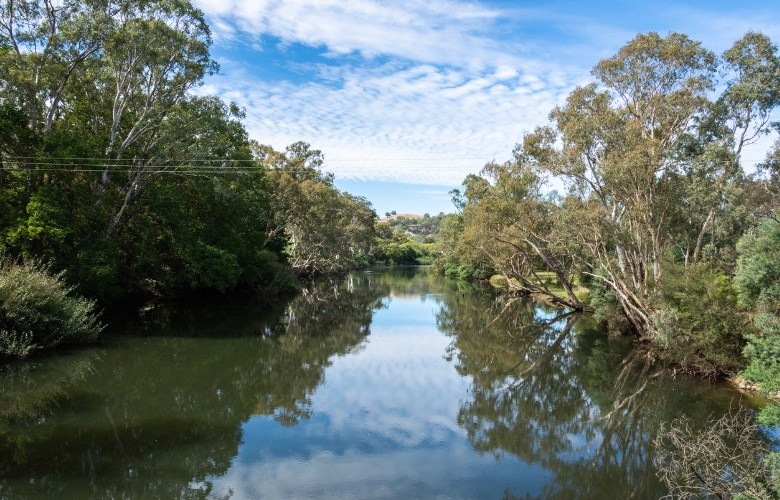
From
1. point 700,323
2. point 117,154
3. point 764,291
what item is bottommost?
point 700,323

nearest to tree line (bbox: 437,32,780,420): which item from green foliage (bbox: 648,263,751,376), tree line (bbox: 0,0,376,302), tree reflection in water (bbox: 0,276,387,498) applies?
green foliage (bbox: 648,263,751,376)

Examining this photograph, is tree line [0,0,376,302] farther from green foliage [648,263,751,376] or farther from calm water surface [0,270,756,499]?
green foliage [648,263,751,376]

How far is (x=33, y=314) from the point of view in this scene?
16438mm

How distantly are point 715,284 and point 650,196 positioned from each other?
571 centimetres

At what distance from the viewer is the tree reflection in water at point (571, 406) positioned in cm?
1105

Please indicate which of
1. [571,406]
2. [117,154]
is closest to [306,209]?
[117,154]

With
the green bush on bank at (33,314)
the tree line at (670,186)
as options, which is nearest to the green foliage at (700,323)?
the tree line at (670,186)

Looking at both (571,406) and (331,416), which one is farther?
(571,406)

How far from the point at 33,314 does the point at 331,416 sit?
34.9 ft

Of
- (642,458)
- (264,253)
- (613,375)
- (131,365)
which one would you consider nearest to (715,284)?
(613,375)

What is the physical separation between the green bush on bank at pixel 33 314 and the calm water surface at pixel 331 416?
0.87m

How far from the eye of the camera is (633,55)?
23656 mm

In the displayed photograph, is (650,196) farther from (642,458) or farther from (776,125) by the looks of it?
(642,458)

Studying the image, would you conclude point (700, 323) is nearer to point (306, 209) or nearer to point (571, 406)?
point (571, 406)
